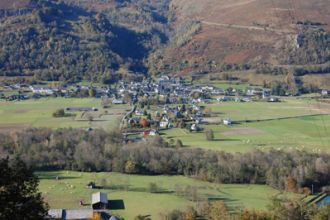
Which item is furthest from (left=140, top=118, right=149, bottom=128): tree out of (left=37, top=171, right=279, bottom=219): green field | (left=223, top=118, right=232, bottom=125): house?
(left=37, top=171, right=279, bottom=219): green field

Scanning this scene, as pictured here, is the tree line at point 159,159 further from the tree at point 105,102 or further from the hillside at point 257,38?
the hillside at point 257,38

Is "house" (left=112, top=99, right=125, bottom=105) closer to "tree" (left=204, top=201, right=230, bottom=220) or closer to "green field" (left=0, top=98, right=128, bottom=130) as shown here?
"green field" (left=0, top=98, right=128, bottom=130)

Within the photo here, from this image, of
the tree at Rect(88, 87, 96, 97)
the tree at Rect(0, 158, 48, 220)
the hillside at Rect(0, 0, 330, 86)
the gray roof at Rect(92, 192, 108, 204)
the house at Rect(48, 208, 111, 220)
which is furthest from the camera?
the hillside at Rect(0, 0, 330, 86)

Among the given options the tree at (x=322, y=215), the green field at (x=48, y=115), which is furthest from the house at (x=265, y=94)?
the tree at (x=322, y=215)

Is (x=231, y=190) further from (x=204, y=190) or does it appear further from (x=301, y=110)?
(x=301, y=110)

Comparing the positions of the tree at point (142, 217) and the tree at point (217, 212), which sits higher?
the tree at point (217, 212)
